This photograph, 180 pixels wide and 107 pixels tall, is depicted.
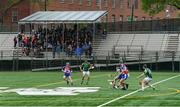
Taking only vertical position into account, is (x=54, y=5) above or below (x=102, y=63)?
above

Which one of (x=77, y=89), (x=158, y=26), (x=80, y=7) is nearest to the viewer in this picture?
(x=77, y=89)

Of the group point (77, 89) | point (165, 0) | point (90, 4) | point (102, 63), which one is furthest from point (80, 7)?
point (77, 89)

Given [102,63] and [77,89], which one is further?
[102,63]

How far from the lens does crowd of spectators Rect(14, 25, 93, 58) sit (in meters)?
54.2

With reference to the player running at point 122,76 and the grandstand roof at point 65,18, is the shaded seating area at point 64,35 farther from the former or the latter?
the player running at point 122,76

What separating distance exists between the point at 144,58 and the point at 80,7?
113ft

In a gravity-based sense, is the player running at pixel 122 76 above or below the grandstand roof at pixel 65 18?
below

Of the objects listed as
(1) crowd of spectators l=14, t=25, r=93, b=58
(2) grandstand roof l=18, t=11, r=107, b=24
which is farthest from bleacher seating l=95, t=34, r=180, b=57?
(2) grandstand roof l=18, t=11, r=107, b=24

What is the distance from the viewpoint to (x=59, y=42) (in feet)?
183

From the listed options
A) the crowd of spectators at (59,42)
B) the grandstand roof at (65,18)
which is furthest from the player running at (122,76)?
the crowd of spectators at (59,42)

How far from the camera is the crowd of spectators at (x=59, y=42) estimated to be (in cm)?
5419

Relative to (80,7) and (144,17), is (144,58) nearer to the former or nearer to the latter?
(80,7)

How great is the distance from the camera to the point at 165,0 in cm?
6425

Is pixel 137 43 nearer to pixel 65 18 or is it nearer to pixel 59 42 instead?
pixel 59 42
